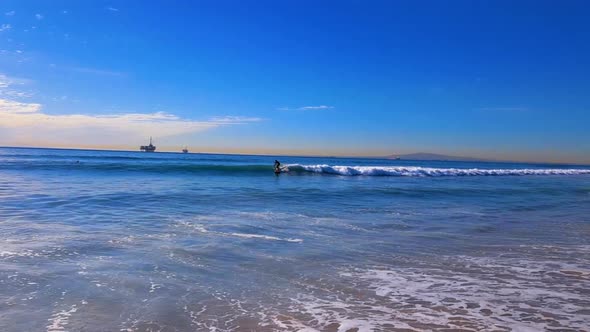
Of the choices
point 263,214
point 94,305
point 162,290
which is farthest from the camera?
point 263,214

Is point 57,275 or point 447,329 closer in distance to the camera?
point 447,329

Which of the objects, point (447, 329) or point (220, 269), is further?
point (220, 269)

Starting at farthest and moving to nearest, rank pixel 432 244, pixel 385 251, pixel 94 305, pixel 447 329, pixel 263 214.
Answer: pixel 263 214
pixel 432 244
pixel 385 251
pixel 94 305
pixel 447 329

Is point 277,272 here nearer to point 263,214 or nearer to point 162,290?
point 162,290

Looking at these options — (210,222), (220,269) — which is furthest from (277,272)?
(210,222)

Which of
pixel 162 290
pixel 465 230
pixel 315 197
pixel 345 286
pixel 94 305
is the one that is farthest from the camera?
pixel 315 197

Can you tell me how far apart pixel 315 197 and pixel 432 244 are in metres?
9.53

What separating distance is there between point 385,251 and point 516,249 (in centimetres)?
287

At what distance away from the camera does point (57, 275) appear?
18.8 feet

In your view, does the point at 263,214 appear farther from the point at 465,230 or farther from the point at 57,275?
the point at 57,275

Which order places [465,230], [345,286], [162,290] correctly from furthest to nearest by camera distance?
[465,230] < [345,286] < [162,290]

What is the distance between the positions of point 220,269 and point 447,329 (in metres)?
3.54

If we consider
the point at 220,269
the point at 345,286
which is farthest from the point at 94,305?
the point at 345,286

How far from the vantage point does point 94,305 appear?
15.4 ft
